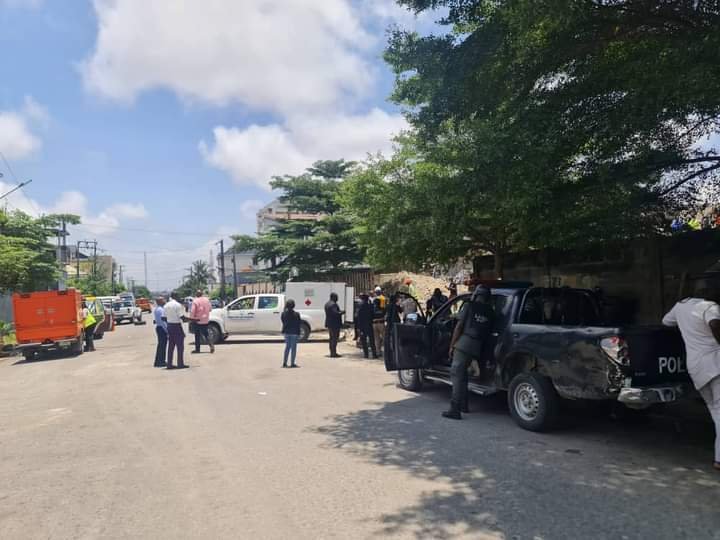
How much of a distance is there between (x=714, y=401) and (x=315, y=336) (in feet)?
56.6

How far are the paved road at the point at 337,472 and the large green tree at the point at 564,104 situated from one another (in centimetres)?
296

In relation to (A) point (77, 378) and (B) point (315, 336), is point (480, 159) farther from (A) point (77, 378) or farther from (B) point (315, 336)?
(B) point (315, 336)

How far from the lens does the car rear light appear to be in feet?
18.6

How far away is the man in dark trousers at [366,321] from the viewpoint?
14.7 metres

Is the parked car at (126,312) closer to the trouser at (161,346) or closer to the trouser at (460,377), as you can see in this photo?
the trouser at (161,346)

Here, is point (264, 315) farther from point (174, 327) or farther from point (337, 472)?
point (337, 472)

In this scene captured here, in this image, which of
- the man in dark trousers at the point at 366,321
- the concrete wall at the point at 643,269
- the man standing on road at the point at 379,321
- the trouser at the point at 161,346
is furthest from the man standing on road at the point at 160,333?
the concrete wall at the point at 643,269

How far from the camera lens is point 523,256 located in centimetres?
1409

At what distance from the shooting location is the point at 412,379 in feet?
31.2

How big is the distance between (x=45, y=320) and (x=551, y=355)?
1685 centimetres

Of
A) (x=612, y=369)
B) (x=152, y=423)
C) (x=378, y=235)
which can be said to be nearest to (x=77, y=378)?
(x=152, y=423)

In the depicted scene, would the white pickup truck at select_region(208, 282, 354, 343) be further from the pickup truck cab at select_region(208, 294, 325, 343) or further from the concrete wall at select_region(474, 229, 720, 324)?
the concrete wall at select_region(474, 229, 720, 324)

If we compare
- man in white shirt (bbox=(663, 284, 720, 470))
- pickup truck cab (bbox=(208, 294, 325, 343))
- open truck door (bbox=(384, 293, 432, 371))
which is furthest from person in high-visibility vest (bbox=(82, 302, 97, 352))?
man in white shirt (bbox=(663, 284, 720, 470))

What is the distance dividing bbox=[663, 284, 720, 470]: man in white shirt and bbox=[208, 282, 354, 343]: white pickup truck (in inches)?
597
